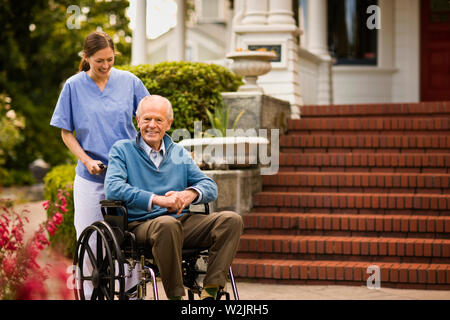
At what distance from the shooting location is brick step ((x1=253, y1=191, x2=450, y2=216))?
6.40 m

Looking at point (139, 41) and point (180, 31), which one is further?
point (180, 31)

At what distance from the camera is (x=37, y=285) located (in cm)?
250

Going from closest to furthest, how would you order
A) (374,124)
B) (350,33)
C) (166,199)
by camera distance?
(166,199)
(374,124)
(350,33)

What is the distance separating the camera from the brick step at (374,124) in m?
7.56

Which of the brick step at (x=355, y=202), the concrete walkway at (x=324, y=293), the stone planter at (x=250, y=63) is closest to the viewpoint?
the concrete walkway at (x=324, y=293)

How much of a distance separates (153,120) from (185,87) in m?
3.25

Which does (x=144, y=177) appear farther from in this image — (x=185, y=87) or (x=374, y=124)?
(x=374, y=124)

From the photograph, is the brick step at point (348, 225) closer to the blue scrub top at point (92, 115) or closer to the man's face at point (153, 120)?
the blue scrub top at point (92, 115)

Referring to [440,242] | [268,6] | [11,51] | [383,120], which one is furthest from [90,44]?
[11,51]

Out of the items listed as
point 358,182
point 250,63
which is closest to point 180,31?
point 250,63

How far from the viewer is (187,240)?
369 centimetres

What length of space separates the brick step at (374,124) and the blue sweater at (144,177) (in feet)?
13.9

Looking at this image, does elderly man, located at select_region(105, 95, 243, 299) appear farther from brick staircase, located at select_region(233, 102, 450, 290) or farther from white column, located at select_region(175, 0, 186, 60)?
white column, located at select_region(175, 0, 186, 60)

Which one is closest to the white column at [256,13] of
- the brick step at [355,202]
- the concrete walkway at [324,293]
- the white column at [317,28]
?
the white column at [317,28]
